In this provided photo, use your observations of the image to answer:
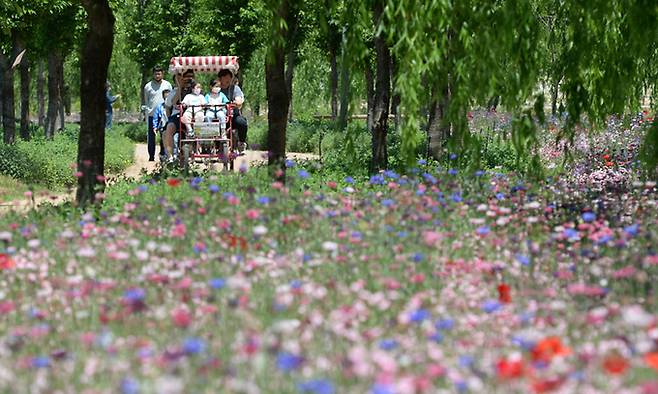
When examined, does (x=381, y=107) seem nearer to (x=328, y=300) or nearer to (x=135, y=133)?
(x=328, y=300)

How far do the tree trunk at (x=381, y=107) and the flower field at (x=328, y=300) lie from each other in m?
5.31

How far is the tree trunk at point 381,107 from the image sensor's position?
13.1 metres

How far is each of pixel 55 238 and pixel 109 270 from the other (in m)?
1.04

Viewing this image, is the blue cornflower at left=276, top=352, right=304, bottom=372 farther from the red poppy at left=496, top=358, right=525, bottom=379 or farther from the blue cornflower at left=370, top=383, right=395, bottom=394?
the red poppy at left=496, top=358, right=525, bottom=379

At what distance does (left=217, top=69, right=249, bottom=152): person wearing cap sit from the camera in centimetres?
1589

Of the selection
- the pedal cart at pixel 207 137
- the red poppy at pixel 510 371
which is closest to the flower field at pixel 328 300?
the red poppy at pixel 510 371

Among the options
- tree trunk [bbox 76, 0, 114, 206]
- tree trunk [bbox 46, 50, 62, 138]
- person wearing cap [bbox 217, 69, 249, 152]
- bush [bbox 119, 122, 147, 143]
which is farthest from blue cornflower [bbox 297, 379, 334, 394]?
bush [bbox 119, 122, 147, 143]

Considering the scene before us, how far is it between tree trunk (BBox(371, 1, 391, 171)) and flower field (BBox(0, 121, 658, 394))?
5.31 metres

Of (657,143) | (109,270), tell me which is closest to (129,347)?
(109,270)

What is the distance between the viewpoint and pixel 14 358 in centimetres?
406

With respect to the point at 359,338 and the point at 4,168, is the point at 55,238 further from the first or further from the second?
the point at 4,168

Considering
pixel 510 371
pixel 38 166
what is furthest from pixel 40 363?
pixel 38 166

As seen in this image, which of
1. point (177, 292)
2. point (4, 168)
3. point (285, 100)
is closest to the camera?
point (177, 292)

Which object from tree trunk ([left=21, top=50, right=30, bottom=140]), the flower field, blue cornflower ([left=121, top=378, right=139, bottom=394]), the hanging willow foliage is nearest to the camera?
blue cornflower ([left=121, top=378, right=139, bottom=394])
